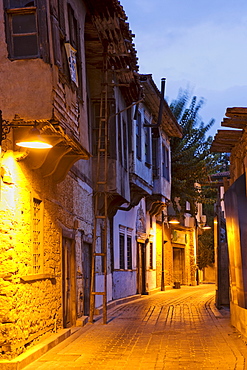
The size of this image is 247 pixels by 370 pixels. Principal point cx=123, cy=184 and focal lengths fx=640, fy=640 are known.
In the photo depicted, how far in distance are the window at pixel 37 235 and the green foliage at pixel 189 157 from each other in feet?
72.0

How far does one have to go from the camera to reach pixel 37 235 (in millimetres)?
11539

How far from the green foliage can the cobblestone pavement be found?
15856 millimetres

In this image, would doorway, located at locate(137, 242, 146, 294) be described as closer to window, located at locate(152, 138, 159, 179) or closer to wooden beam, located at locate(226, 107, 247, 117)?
window, located at locate(152, 138, 159, 179)

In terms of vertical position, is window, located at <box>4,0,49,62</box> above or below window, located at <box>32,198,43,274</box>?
above

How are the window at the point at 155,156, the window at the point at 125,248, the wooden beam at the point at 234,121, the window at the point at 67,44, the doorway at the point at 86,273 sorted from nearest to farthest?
the window at the point at 67,44, the wooden beam at the point at 234,121, the doorway at the point at 86,273, the window at the point at 125,248, the window at the point at 155,156

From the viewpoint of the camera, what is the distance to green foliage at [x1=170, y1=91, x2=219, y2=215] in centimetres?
3338

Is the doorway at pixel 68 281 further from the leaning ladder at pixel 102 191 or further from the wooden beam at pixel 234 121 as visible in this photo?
the wooden beam at pixel 234 121

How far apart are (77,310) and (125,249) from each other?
933 cm

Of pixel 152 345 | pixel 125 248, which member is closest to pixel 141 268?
pixel 125 248

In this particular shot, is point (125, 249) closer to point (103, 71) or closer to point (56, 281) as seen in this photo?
point (103, 71)

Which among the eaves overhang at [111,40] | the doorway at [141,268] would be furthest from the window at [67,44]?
the doorway at [141,268]

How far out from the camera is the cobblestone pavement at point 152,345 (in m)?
9.94

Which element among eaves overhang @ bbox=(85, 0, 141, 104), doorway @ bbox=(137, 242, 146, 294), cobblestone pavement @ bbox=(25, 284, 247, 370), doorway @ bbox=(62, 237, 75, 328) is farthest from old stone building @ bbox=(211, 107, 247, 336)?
doorway @ bbox=(137, 242, 146, 294)

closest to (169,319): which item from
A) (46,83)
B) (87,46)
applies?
(87,46)
